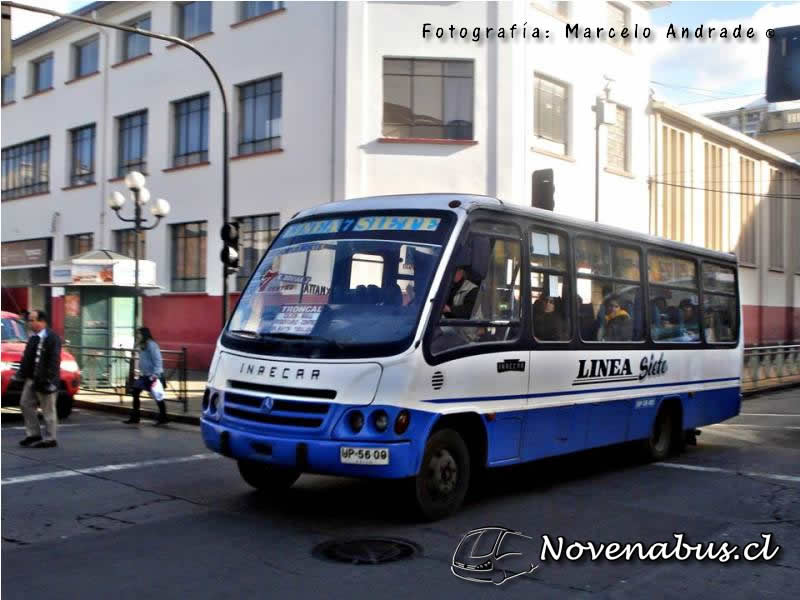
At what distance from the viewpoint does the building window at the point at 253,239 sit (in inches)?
902

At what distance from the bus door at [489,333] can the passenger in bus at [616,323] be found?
1.82m

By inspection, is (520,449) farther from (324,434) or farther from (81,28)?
(81,28)

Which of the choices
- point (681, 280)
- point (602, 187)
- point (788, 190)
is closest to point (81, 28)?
point (602, 187)

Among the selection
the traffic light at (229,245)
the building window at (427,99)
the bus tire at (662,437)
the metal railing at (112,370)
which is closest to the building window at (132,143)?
the building window at (427,99)

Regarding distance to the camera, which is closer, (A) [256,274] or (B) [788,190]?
(A) [256,274]

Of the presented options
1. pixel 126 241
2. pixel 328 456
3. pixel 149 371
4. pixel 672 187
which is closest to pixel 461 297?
pixel 328 456

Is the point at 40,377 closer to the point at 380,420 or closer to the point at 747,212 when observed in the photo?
the point at 380,420

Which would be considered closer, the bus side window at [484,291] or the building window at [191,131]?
the bus side window at [484,291]

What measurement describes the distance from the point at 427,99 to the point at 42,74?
58.9 ft

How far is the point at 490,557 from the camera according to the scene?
630 cm

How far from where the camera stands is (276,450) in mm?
7086

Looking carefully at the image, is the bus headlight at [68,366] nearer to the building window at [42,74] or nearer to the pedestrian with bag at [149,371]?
the pedestrian with bag at [149,371]

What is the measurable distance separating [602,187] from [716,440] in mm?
12646

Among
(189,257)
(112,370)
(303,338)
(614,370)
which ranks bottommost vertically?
(112,370)
